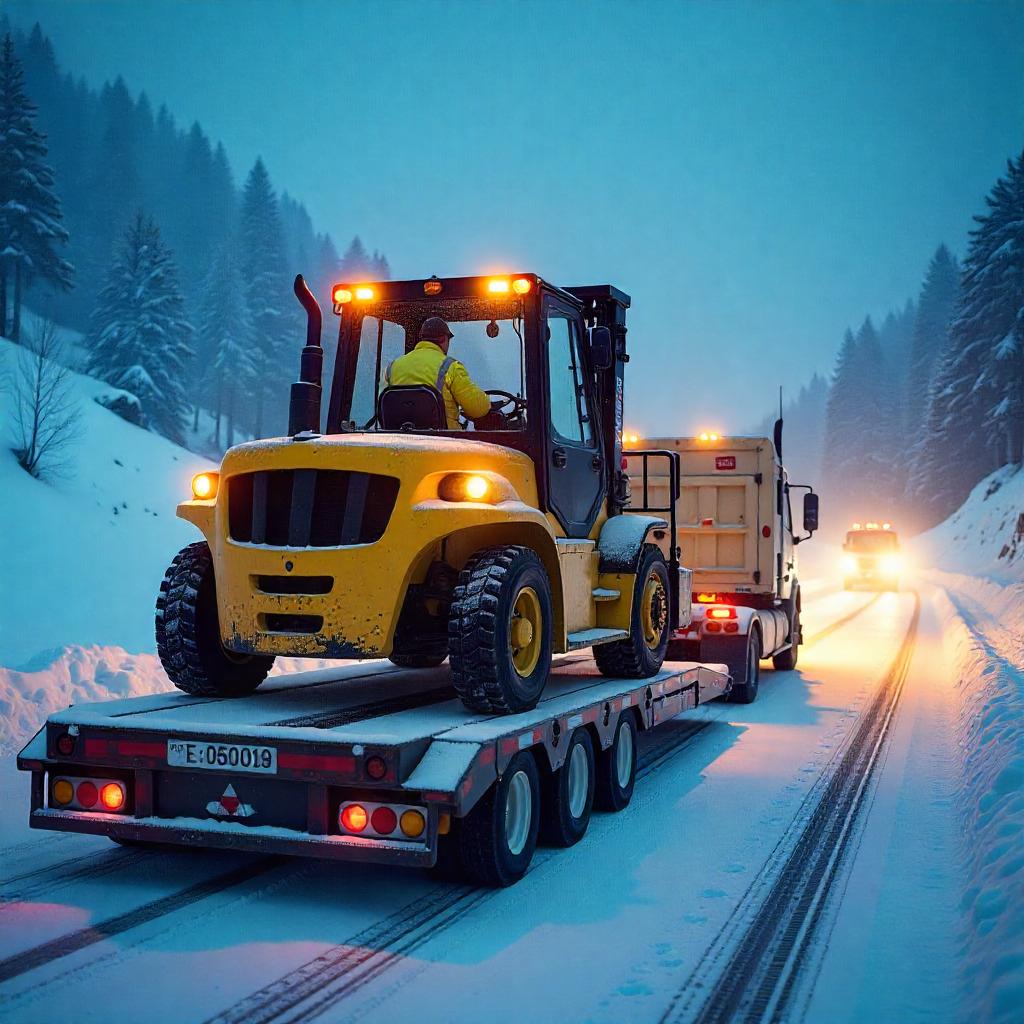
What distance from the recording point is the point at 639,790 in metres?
7.82

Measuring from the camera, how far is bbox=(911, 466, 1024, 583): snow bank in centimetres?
3744

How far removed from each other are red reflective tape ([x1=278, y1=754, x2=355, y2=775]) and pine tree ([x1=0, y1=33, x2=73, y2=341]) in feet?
152

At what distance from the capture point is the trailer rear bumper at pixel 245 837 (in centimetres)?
Result: 479

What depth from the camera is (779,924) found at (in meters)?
5.07

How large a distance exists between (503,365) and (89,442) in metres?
23.4

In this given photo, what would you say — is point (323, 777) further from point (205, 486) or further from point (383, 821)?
point (205, 486)

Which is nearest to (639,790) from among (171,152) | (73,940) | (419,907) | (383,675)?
(383,675)

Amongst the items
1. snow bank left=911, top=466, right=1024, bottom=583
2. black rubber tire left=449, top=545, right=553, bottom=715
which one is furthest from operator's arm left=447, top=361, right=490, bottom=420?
snow bank left=911, top=466, right=1024, bottom=583

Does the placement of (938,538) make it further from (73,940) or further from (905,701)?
(73,940)

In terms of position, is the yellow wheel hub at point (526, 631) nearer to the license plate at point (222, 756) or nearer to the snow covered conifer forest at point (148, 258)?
the license plate at point (222, 756)

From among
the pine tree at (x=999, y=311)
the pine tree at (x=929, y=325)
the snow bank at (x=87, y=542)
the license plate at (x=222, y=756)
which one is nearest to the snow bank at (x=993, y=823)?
the license plate at (x=222, y=756)

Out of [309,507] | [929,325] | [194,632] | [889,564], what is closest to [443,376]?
[309,507]

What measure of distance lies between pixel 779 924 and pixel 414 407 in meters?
3.65

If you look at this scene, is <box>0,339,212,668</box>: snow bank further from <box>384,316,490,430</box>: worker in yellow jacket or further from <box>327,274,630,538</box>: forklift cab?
<box>384,316,490,430</box>: worker in yellow jacket
